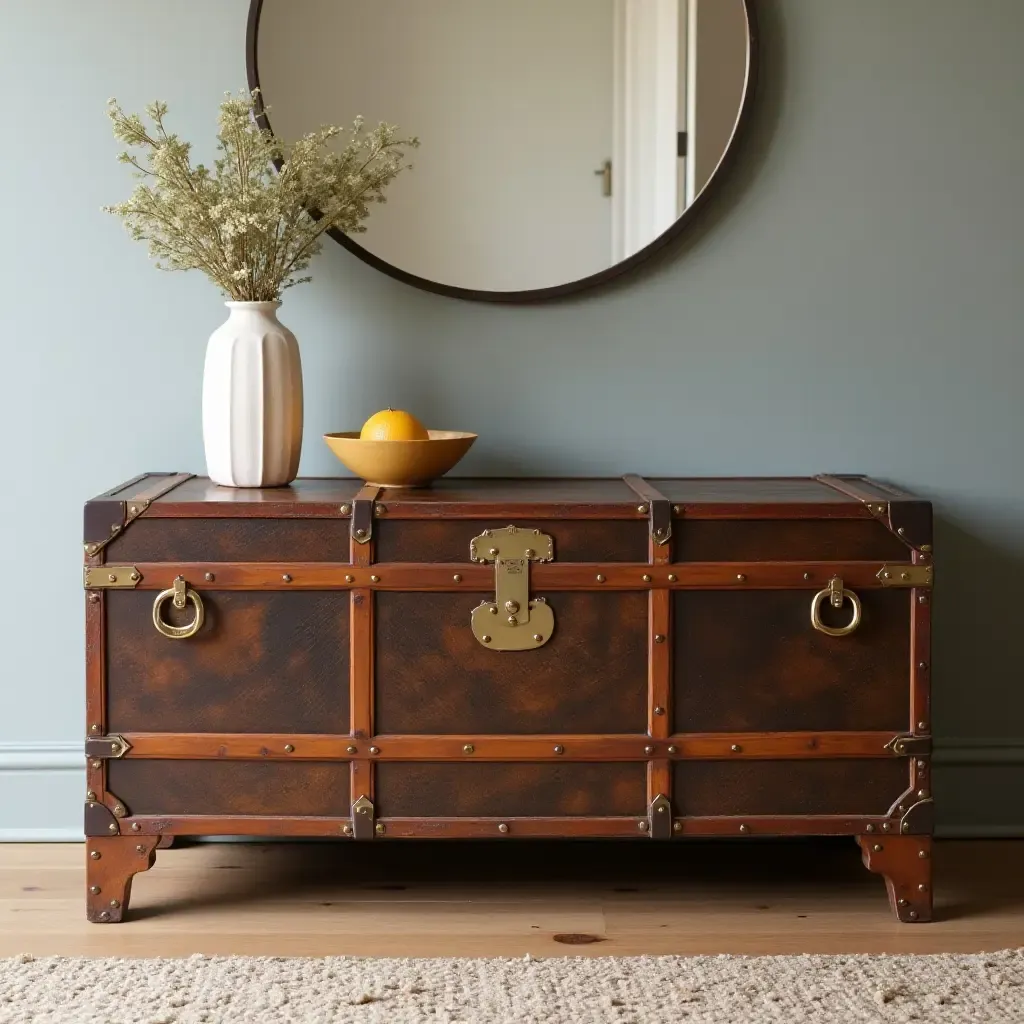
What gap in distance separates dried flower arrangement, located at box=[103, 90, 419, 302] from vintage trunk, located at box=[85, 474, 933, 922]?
0.43 m

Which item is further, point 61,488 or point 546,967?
point 61,488

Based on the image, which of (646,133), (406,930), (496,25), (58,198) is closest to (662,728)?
(406,930)

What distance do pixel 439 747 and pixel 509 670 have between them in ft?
0.56

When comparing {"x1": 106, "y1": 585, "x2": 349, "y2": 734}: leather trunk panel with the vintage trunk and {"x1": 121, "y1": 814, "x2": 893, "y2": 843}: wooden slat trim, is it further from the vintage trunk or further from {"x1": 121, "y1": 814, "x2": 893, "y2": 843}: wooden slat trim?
{"x1": 121, "y1": 814, "x2": 893, "y2": 843}: wooden slat trim

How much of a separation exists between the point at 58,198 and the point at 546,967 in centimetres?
169

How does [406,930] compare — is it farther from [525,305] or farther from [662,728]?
[525,305]

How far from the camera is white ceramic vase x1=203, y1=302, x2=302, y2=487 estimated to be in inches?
90.4

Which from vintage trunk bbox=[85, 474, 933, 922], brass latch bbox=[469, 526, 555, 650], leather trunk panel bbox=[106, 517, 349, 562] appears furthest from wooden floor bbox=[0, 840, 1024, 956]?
leather trunk panel bbox=[106, 517, 349, 562]

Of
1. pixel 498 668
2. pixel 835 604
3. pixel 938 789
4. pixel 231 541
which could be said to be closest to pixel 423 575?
pixel 498 668

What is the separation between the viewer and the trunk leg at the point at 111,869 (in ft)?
7.27

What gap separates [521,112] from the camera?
2.54 metres

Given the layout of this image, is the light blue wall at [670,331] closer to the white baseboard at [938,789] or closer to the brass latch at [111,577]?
the white baseboard at [938,789]

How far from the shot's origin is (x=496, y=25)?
8.25 ft

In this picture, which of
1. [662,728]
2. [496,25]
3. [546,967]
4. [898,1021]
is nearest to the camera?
[898,1021]
